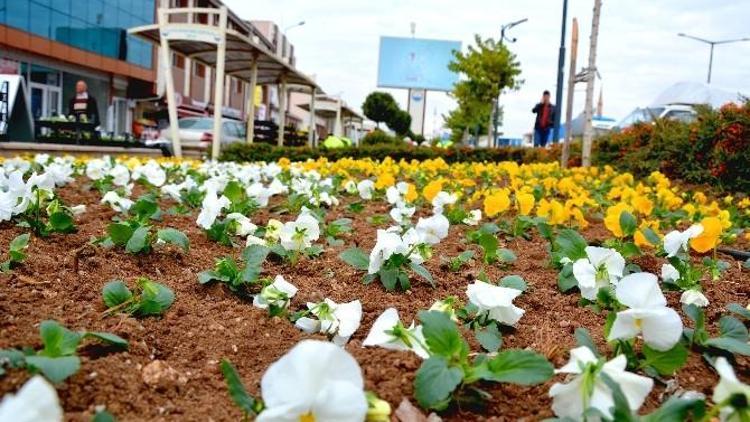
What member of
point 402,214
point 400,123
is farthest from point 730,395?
point 400,123

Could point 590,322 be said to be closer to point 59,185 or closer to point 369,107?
point 59,185

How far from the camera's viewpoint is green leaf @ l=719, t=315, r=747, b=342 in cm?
134

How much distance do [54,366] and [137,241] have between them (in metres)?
0.96

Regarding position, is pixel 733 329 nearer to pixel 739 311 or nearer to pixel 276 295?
pixel 739 311

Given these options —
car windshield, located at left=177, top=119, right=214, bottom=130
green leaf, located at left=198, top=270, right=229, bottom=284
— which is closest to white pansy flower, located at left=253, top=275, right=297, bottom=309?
green leaf, located at left=198, top=270, right=229, bottom=284

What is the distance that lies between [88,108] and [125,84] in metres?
19.3

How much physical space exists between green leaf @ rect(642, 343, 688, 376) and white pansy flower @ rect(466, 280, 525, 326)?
0.92 feet

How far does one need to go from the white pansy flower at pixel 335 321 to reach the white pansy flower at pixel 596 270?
0.53 m

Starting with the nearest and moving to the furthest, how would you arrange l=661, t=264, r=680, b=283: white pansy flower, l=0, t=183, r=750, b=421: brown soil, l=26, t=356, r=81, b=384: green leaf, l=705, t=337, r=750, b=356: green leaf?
l=26, t=356, r=81, b=384: green leaf, l=0, t=183, r=750, b=421: brown soil, l=705, t=337, r=750, b=356: green leaf, l=661, t=264, r=680, b=283: white pansy flower

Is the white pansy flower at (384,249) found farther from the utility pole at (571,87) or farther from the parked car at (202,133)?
the parked car at (202,133)

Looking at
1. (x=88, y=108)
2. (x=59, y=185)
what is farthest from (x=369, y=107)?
(x=59, y=185)

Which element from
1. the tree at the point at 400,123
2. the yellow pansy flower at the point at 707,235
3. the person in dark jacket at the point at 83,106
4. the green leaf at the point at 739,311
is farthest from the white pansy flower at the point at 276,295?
the tree at the point at 400,123

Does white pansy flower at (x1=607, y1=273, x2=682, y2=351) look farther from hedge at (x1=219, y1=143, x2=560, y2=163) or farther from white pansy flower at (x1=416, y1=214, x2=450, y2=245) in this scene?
hedge at (x1=219, y1=143, x2=560, y2=163)

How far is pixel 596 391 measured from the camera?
0.92 meters
